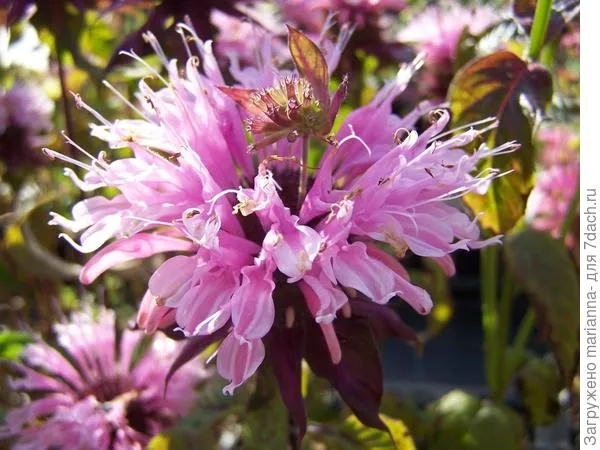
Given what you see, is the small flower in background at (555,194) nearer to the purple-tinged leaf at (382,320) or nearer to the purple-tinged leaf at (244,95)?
the purple-tinged leaf at (382,320)

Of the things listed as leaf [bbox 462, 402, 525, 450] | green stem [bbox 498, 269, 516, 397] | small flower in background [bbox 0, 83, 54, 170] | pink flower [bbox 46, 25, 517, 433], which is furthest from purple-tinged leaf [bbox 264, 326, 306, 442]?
small flower in background [bbox 0, 83, 54, 170]

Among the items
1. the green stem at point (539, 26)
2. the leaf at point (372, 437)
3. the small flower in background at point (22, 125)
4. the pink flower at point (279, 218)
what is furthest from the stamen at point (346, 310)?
the small flower in background at point (22, 125)

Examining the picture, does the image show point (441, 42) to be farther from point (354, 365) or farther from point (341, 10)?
point (354, 365)

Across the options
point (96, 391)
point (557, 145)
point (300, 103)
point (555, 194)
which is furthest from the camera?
point (557, 145)

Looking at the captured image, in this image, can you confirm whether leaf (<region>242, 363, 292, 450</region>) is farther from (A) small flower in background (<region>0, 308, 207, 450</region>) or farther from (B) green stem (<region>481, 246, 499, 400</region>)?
(B) green stem (<region>481, 246, 499, 400</region>)

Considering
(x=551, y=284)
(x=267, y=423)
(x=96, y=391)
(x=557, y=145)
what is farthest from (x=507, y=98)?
(x=557, y=145)
